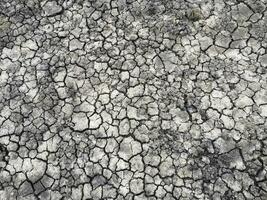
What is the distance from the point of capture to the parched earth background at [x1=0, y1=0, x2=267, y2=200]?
4043 mm

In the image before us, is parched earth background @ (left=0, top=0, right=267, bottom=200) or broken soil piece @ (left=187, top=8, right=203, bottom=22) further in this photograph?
broken soil piece @ (left=187, top=8, right=203, bottom=22)

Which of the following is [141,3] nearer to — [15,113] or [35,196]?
[15,113]

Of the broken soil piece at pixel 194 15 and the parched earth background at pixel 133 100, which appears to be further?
the broken soil piece at pixel 194 15

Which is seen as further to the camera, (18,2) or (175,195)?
A: (18,2)

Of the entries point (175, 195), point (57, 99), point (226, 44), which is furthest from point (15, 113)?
point (226, 44)

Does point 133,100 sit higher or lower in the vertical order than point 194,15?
lower

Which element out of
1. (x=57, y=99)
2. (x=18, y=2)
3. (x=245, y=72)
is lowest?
(x=245, y=72)

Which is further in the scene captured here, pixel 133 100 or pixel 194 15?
pixel 194 15

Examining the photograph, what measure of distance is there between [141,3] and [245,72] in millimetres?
1637

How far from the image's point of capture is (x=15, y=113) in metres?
4.64

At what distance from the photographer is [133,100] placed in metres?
4.54

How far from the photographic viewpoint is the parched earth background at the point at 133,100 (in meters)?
4.04

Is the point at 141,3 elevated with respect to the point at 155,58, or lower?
elevated

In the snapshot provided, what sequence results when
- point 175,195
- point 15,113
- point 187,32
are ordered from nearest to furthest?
point 175,195 → point 15,113 → point 187,32
